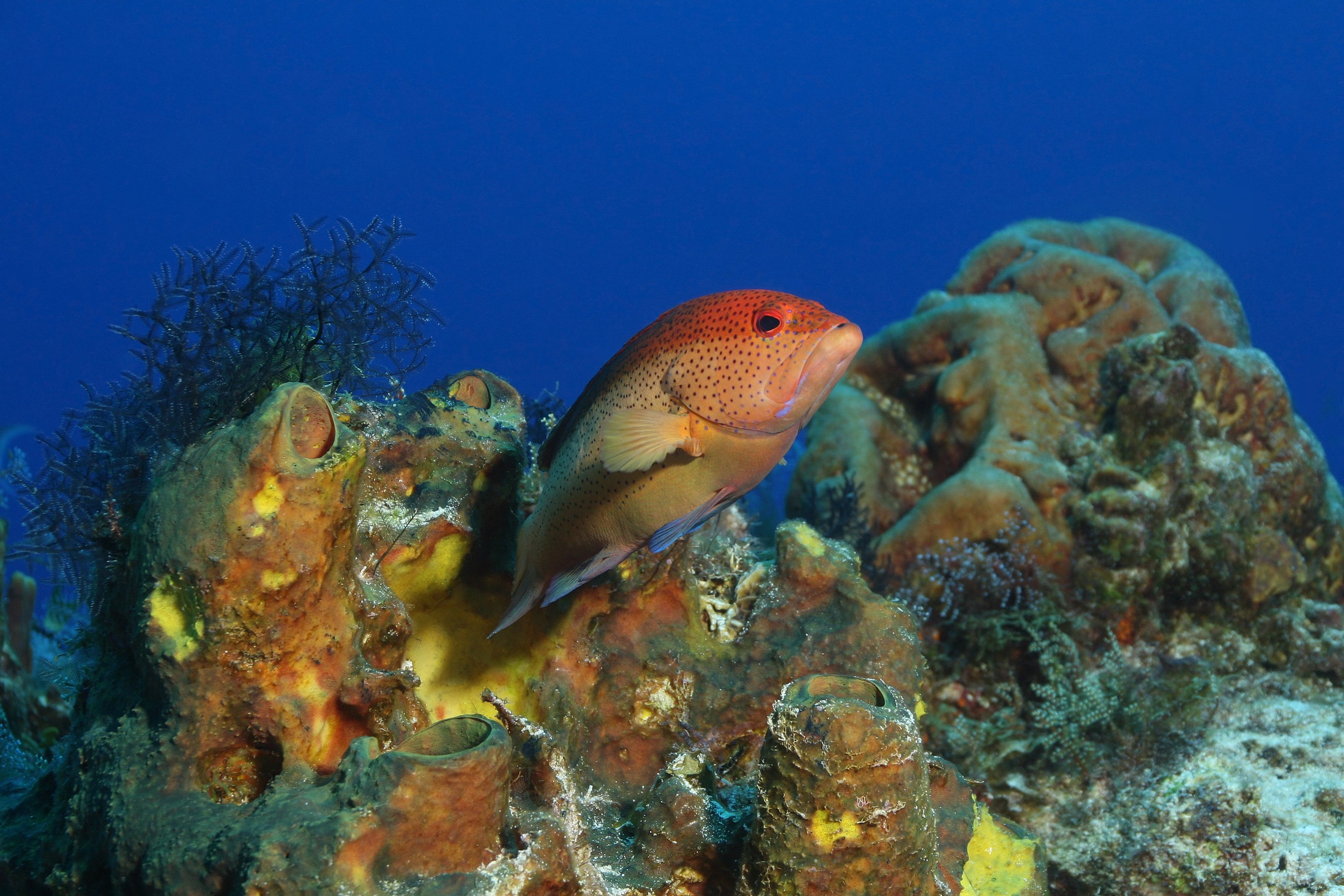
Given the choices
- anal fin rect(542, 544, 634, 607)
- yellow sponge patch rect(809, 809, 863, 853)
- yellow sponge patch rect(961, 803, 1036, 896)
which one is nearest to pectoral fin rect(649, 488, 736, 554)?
anal fin rect(542, 544, 634, 607)

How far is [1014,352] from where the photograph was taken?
6.91 m

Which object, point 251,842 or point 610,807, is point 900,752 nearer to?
point 610,807

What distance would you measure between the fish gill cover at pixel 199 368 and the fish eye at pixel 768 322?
5.64 feet

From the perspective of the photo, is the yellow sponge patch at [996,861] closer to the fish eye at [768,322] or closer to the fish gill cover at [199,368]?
the fish eye at [768,322]

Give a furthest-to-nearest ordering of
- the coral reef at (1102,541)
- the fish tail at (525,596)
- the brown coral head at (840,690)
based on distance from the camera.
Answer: the coral reef at (1102,541) → the fish tail at (525,596) → the brown coral head at (840,690)

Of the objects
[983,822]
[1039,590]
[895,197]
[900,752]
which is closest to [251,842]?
[900,752]

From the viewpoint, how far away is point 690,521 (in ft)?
6.38

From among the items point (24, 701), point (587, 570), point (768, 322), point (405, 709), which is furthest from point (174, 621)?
point (24, 701)

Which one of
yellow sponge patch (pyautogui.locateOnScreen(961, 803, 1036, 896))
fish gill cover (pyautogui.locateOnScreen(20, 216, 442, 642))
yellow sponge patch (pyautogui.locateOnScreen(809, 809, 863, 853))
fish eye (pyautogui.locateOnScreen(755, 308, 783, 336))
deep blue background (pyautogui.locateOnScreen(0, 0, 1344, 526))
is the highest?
deep blue background (pyautogui.locateOnScreen(0, 0, 1344, 526))

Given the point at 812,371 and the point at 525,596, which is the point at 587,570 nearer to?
the point at 525,596

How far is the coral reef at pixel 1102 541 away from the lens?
3732 mm

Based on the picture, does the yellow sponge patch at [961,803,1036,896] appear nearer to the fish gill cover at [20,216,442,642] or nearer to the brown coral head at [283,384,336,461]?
the brown coral head at [283,384,336,461]

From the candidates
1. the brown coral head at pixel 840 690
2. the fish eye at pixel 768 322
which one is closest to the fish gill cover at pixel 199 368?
the fish eye at pixel 768 322

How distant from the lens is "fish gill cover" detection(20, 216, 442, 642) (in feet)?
7.83
